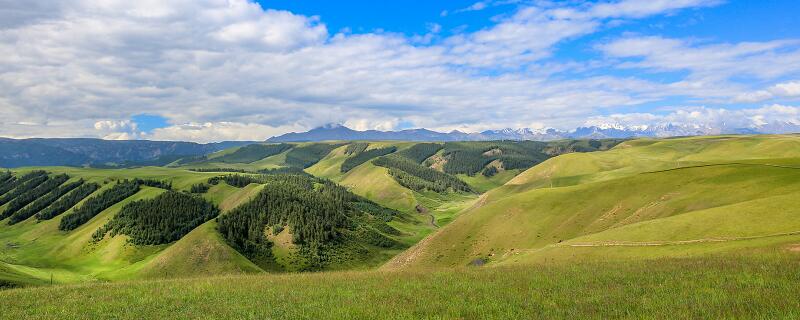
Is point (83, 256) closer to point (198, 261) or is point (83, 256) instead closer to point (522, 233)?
point (198, 261)

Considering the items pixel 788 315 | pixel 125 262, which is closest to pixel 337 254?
pixel 125 262

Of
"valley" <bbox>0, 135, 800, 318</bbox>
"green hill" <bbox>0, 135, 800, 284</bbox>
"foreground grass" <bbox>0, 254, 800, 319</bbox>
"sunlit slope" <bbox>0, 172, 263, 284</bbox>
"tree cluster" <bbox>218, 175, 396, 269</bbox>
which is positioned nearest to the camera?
"foreground grass" <bbox>0, 254, 800, 319</bbox>

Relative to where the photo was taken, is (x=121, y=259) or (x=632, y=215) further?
(x=121, y=259)

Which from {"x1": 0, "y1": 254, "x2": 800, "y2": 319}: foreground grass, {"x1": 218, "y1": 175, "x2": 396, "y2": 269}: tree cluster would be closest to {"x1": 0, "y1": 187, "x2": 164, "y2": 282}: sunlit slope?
{"x1": 218, "y1": 175, "x2": 396, "y2": 269}: tree cluster

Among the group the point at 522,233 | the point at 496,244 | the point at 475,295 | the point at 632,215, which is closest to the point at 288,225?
the point at 496,244

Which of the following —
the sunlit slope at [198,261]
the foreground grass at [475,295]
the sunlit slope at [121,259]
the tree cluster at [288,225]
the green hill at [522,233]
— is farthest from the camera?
the tree cluster at [288,225]

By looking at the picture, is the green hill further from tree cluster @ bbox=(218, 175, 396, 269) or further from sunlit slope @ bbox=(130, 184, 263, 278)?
tree cluster @ bbox=(218, 175, 396, 269)

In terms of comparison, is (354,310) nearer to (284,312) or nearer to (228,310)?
(284,312)

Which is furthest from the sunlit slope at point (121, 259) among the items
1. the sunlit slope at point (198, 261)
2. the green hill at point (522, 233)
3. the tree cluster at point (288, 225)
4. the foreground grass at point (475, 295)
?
the foreground grass at point (475, 295)

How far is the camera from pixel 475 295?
1073 inches

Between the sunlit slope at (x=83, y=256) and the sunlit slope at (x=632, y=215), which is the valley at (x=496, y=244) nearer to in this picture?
the sunlit slope at (x=632, y=215)

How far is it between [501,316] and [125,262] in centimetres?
17608

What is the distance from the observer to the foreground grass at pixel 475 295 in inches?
854

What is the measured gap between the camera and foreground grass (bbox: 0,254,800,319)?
21688 millimetres
